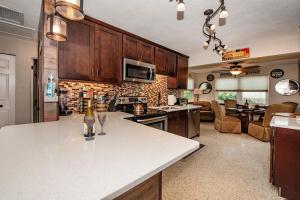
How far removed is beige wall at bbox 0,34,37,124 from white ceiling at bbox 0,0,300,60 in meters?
1.03

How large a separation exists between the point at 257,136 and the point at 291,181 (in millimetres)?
2747

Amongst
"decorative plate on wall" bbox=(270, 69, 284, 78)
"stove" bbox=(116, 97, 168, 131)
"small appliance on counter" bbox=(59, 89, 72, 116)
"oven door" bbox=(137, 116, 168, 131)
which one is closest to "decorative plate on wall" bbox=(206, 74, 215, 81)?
"decorative plate on wall" bbox=(270, 69, 284, 78)

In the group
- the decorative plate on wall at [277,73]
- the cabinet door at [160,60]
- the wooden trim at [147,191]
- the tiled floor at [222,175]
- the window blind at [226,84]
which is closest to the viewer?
the wooden trim at [147,191]

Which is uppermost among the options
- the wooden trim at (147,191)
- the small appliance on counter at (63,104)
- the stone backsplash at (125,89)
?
the stone backsplash at (125,89)

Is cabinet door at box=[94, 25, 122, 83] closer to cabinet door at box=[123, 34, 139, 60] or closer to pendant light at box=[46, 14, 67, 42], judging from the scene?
cabinet door at box=[123, 34, 139, 60]

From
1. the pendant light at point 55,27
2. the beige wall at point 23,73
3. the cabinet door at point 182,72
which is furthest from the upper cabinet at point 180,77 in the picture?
the beige wall at point 23,73

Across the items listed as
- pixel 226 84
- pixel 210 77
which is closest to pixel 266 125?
pixel 226 84

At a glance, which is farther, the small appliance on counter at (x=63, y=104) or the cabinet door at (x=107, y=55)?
the cabinet door at (x=107, y=55)

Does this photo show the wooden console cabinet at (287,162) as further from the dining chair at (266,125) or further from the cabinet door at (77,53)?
the cabinet door at (77,53)

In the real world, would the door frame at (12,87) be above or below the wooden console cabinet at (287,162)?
above

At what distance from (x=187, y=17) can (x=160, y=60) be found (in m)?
1.39

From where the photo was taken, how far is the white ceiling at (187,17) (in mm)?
1985

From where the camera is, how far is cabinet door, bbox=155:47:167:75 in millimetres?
3535

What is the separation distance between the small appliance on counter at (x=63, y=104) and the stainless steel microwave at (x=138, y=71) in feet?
3.28
